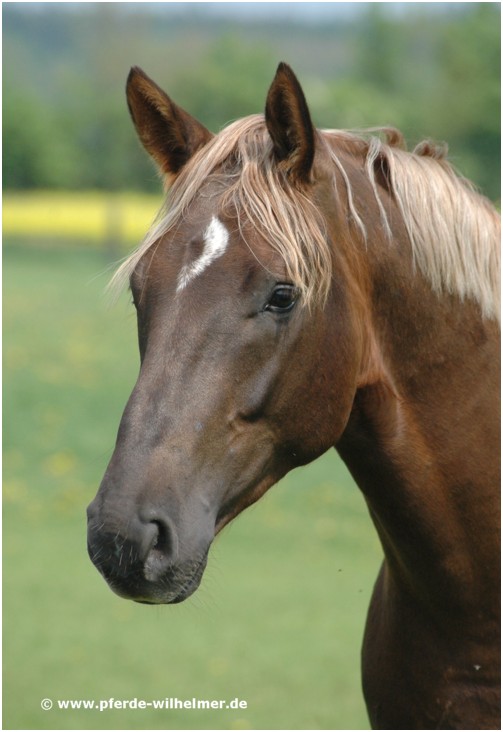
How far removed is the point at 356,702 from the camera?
7.25 meters

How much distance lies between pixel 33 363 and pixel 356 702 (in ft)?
43.9

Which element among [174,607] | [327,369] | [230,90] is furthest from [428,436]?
[230,90]

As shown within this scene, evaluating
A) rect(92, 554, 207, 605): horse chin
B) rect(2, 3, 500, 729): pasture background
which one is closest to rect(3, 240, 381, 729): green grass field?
rect(2, 3, 500, 729): pasture background

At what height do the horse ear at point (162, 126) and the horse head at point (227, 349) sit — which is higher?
the horse ear at point (162, 126)

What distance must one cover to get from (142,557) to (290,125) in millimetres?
1282

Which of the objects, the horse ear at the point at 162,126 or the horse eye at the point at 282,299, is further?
the horse ear at the point at 162,126

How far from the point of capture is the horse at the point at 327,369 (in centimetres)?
256

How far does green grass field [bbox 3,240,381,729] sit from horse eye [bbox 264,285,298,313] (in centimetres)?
69

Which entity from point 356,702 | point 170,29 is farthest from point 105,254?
point 170,29

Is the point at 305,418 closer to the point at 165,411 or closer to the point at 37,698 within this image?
the point at 165,411

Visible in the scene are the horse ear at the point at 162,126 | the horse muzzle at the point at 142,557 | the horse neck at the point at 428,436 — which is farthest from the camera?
the horse ear at the point at 162,126

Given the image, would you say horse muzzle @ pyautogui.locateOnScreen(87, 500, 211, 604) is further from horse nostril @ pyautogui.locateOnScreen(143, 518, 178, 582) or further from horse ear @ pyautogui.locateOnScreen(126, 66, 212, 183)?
horse ear @ pyautogui.locateOnScreen(126, 66, 212, 183)

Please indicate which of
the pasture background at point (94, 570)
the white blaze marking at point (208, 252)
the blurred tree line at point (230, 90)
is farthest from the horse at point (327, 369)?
the blurred tree line at point (230, 90)

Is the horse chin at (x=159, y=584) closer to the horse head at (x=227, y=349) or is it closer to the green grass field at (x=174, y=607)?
the horse head at (x=227, y=349)
